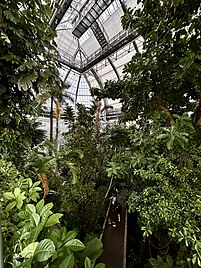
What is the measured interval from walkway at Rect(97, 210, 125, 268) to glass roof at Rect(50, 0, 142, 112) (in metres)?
4.08

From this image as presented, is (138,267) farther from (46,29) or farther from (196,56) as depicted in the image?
(46,29)

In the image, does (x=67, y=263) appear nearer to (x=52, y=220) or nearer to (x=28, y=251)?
(x=28, y=251)

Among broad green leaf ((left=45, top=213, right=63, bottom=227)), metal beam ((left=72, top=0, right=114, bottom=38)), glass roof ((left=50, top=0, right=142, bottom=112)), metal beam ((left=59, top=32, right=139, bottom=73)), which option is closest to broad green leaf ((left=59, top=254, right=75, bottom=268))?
broad green leaf ((left=45, top=213, right=63, bottom=227))

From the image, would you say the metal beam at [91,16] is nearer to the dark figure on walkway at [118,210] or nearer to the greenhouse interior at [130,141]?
the greenhouse interior at [130,141]

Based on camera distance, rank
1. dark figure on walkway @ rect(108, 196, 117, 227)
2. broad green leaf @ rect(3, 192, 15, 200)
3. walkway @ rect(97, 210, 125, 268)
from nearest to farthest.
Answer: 1. broad green leaf @ rect(3, 192, 15, 200)
2. walkway @ rect(97, 210, 125, 268)
3. dark figure on walkway @ rect(108, 196, 117, 227)

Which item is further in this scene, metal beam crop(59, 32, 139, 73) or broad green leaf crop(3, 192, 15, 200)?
metal beam crop(59, 32, 139, 73)

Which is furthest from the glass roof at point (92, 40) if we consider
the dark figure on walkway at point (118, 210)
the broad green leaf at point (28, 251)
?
the broad green leaf at point (28, 251)

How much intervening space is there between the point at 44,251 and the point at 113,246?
9.91 ft

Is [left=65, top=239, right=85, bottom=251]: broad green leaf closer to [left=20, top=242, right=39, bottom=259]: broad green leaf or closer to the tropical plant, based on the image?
the tropical plant

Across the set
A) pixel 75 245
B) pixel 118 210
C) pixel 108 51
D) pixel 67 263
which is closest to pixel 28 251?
pixel 67 263

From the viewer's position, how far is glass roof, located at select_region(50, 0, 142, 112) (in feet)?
30.3

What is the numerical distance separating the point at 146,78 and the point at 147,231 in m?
1.51

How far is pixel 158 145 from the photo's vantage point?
196cm

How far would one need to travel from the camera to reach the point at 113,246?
365cm
